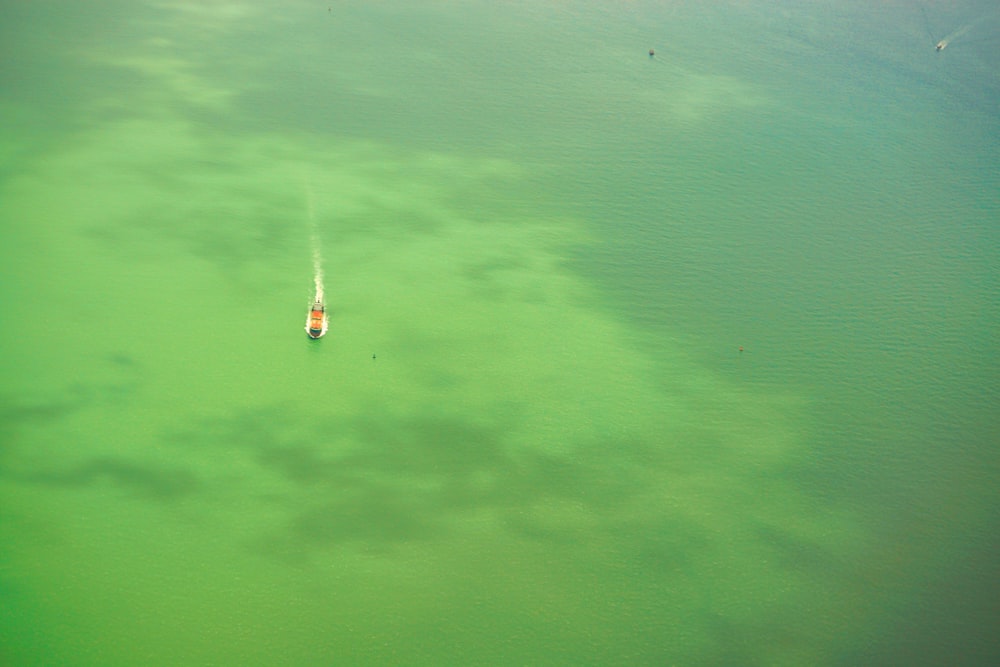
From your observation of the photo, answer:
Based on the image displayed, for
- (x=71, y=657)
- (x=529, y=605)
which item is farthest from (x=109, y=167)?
(x=529, y=605)

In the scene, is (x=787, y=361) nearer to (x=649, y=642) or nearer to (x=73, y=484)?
(x=649, y=642)

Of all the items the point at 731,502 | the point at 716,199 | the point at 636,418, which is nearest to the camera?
the point at 731,502

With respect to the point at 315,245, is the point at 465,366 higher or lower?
lower

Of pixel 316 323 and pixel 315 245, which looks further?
pixel 315 245

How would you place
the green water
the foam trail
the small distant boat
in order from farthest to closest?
1. the foam trail
2. the small distant boat
3. the green water
